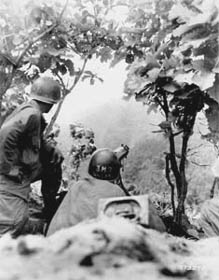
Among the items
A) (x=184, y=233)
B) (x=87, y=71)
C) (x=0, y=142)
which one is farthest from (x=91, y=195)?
(x=87, y=71)

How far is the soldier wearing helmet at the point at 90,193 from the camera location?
10.6 feet

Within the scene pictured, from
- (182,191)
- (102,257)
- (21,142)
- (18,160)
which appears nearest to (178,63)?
(182,191)

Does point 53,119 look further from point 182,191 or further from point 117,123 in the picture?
point 117,123

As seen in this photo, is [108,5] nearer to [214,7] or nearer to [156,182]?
[214,7]

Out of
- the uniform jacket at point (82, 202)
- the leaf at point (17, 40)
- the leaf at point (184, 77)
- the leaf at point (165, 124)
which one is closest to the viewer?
the uniform jacket at point (82, 202)

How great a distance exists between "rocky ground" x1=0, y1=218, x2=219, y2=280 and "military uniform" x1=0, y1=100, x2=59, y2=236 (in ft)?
7.36

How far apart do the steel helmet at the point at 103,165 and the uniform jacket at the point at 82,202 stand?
53 mm

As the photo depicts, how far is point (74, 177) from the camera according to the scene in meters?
5.73

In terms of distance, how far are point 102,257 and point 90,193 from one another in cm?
182

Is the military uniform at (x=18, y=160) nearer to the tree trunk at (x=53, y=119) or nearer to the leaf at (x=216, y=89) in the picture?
the tree trunk at (x=53, y=119)

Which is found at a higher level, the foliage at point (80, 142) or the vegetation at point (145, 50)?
the vegetation at point (145, 50)

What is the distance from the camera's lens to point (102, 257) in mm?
1575

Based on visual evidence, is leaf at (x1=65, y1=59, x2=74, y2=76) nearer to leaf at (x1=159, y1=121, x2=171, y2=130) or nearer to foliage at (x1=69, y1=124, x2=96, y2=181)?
foliage at (x1=69, y1=124, x2=96, y2=181)


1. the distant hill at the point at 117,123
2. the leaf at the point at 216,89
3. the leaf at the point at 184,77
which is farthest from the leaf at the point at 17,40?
the distant hill at the point at 117,123
